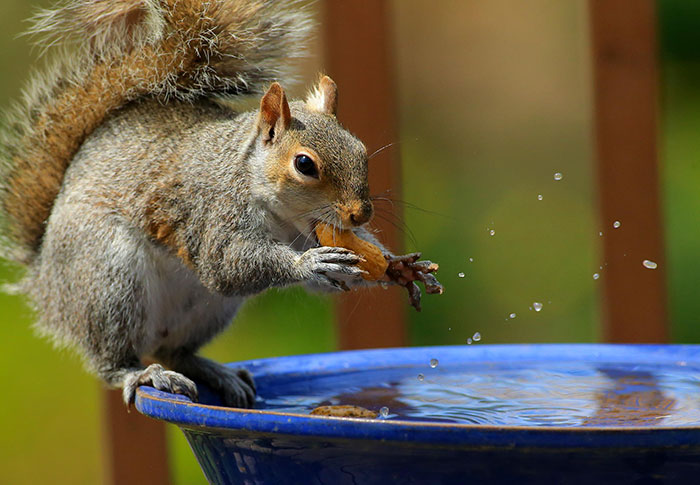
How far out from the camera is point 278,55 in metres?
1.38

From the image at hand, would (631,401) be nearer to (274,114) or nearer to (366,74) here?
(274,114)

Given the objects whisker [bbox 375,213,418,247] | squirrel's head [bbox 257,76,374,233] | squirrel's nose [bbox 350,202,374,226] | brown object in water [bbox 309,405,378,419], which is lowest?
brown object in water [bbox 309,405,378,419]

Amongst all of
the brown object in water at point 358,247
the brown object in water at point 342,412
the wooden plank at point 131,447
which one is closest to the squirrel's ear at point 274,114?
the brown object in water at point 358,247

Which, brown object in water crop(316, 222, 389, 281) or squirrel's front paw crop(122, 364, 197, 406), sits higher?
brown object in water crop(316, 222, 389, 281)

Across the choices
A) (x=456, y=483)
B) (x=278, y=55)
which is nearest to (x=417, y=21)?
(x=278, y=55)

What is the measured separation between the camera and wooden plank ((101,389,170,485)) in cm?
156

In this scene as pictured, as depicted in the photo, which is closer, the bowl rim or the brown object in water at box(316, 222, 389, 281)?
the bowl rim

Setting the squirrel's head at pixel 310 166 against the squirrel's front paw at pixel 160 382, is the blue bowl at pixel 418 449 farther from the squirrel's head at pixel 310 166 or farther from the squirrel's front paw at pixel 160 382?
the squirrel's head at pixel 310 166

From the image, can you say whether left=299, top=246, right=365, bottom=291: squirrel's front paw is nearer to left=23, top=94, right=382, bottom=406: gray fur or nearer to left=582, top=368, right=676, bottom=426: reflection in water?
left=23, top=94, right=382, bottom=406: gray fur

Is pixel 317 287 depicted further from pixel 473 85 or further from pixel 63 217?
pixel 473 85

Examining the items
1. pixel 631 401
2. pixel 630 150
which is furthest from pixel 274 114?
pixel 630 150

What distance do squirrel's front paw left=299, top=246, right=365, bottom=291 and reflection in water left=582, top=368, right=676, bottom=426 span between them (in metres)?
0.28

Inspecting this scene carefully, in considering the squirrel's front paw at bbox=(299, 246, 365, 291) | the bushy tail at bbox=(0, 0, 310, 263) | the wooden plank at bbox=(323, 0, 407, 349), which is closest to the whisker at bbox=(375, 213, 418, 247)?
the wooden plank at bbox=(323, 0, 407, 349)

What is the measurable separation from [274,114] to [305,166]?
94 millimetres
